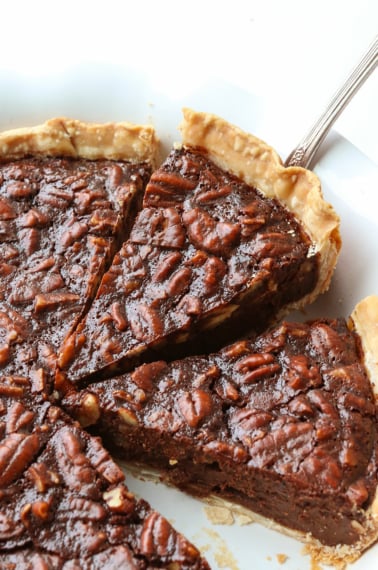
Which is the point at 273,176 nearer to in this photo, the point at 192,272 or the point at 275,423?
the point at 192,272

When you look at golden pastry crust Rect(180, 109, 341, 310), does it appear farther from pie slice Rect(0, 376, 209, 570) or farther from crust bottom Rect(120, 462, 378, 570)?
pie slice Rect(0, 376, 209, 570)

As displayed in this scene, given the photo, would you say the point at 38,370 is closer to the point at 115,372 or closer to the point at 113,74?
the point at 115,372

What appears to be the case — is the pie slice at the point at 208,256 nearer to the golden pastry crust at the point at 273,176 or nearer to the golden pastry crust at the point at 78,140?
the golden pastry crust at the point at 273,176

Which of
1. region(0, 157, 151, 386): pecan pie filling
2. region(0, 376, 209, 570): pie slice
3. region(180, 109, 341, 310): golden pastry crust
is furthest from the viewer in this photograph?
region(180, 109, 341, 310): golden pastry crust

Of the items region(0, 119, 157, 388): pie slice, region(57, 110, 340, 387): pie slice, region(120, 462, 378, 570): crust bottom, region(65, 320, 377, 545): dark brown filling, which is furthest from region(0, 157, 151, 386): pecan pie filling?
region(120, 462, 378, 570): crust bottom

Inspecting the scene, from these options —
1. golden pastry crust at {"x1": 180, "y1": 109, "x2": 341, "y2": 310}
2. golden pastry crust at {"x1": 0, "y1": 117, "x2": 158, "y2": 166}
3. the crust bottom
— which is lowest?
the crust bottom

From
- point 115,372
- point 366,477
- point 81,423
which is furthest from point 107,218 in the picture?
point 366,477
